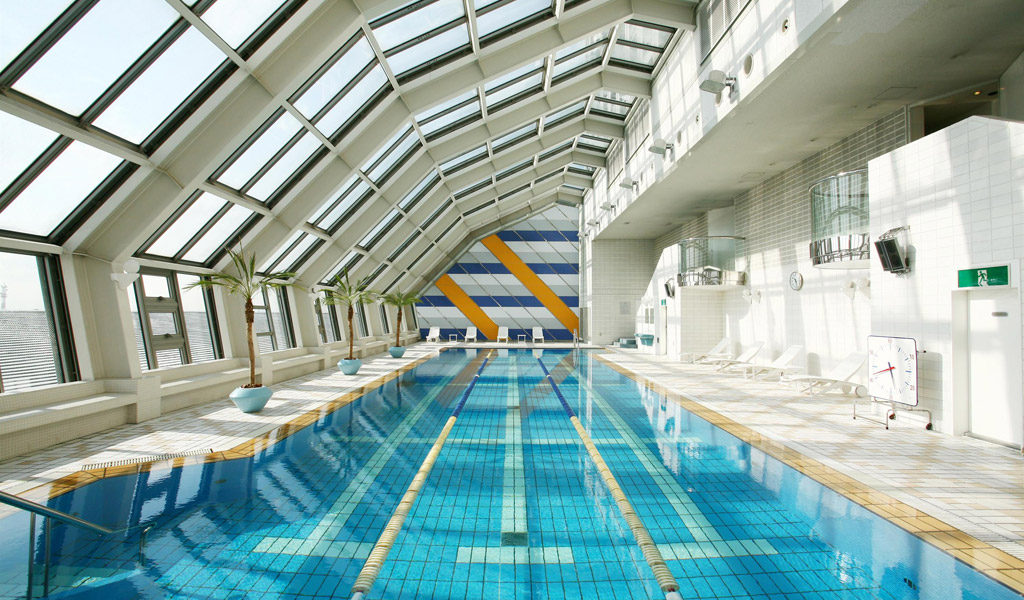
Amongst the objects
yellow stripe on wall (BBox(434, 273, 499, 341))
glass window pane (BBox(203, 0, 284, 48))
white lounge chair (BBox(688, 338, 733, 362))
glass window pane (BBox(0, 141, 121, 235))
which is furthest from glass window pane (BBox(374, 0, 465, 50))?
yellow stripe on wall (BBox(434, 273, 499, 341))

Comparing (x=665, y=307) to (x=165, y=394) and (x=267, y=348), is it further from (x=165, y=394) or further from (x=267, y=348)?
(x=165, y=394)

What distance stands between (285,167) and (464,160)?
575 cm

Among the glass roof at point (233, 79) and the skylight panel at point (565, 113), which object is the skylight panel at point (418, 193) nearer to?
the glass roof at point (233, 79)

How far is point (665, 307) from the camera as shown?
1343 cm

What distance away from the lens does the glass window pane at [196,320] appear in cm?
746

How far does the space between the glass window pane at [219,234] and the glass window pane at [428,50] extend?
10.4 feet

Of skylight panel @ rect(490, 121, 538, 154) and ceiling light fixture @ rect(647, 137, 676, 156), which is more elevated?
skylight panel @ rect(490, 121, 538, 154)

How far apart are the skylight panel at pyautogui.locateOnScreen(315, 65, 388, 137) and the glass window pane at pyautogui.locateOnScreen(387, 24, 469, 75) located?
269 mm

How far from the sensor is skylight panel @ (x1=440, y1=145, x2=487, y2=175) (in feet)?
Answer: 39.7

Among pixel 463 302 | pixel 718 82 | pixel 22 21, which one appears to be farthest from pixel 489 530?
pixel 463 302

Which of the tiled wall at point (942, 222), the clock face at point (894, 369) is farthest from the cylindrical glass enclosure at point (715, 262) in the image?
the clock face at point (894, 369)

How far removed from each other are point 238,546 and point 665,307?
12.1 metres

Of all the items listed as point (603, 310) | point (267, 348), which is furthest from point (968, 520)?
point (603, 310)

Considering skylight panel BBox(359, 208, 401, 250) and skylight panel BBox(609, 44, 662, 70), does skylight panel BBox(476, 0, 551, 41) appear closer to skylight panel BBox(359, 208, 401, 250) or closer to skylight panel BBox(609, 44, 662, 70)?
skylight panel BBox(609, 44, 662, 70)
